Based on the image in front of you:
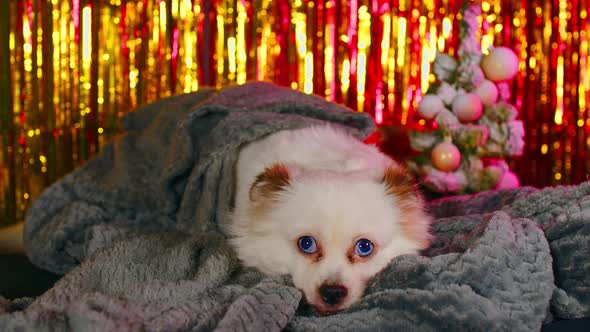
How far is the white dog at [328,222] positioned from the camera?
1880mm

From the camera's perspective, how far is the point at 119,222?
102 inches

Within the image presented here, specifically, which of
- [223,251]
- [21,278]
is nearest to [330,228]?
[223,251]

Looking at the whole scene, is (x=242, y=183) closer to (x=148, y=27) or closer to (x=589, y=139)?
(x=148, y=27)

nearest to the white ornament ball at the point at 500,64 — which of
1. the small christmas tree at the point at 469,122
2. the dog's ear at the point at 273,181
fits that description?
the small christmas tree at the point at 469,122

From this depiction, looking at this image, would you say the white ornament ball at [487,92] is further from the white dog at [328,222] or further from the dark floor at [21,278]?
the dark floor at [21,278]

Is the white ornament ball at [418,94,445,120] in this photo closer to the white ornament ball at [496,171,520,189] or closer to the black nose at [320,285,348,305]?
the white ornament ball at [496,171,520,189]

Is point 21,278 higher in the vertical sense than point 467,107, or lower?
lower

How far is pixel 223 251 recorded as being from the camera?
2.09 m

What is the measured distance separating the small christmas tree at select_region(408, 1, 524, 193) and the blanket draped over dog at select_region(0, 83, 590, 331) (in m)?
0.43

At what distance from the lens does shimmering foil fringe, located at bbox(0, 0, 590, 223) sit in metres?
3.54

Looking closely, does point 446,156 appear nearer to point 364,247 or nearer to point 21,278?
point 364,247

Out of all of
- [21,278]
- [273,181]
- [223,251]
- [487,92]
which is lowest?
[21,278]

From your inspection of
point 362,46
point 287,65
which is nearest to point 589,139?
point 362,46

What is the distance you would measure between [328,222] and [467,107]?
1.40 meters
